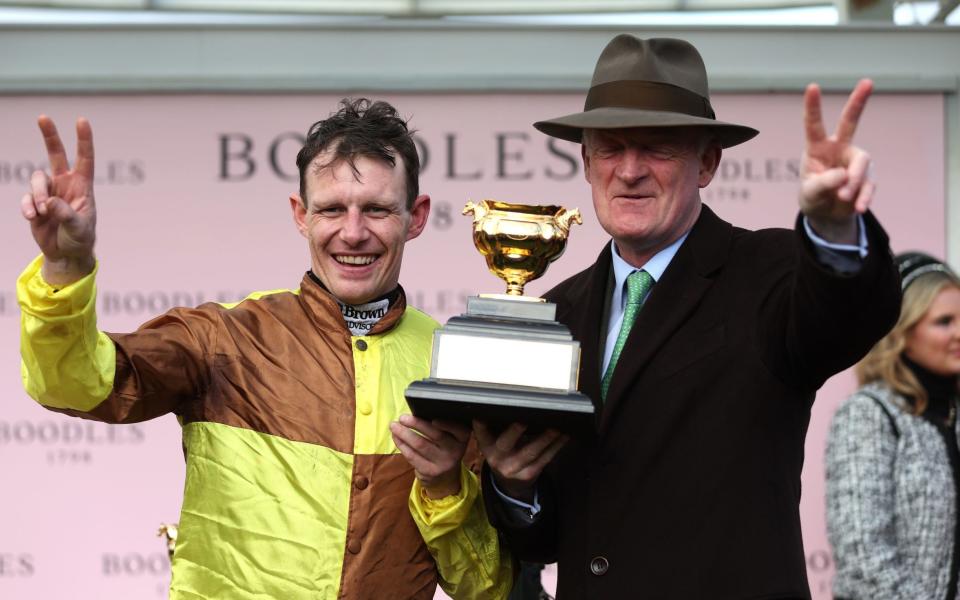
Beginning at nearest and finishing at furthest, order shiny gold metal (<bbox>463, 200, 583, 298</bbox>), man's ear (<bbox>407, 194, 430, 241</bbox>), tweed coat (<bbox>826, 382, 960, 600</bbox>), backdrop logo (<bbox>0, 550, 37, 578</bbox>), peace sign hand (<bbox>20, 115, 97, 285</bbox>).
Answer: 1. peace sign hand (<bbox>20, 115, 97, 285</bbox>)
2. shiny gold metal (<bbox>463, 200, 583, 298</bbox>)
3. man's ear (<bbox>407, 194, 430, 241</bbox>)
4. tweed coat (<bbox>826, 382, 960, 600</bbox>)
5. backdrop logo (<bbox>0, 550, 37, 578</bbox>)

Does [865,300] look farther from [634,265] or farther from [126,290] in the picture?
[126,290]

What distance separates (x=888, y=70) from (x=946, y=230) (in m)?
0.56

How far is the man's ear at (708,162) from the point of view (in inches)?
121

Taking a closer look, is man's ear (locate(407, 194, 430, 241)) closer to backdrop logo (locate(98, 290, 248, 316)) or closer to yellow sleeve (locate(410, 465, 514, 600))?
yellow sleeve (locate(410, 465, 514, 600))

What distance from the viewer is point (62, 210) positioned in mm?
2527

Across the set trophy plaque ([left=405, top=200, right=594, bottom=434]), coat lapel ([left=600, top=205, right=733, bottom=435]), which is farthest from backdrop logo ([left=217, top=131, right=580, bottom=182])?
trophy plaque ([left=405, top=200, right=594, bottom=434])

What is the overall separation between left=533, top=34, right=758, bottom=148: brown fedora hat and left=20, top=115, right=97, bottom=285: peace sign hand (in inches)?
36.2

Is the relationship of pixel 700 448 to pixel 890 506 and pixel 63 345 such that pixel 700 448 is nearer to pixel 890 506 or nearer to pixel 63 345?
pixel 63 345

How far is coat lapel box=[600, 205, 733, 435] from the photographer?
2844 mm

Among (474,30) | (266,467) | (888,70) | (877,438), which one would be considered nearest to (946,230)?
(888,70)

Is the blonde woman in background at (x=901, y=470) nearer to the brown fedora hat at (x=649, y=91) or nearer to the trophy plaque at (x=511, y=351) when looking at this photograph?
the brown fedora hat at (x=649, y=91)

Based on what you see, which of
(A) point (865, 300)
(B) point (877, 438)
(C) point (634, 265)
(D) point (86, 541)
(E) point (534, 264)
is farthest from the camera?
(D) point (86, 541)

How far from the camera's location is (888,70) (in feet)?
16.1

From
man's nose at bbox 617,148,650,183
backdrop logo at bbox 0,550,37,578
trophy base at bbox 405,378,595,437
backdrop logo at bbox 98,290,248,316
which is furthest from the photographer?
backdrop logo at bbox 98,290,248,316
